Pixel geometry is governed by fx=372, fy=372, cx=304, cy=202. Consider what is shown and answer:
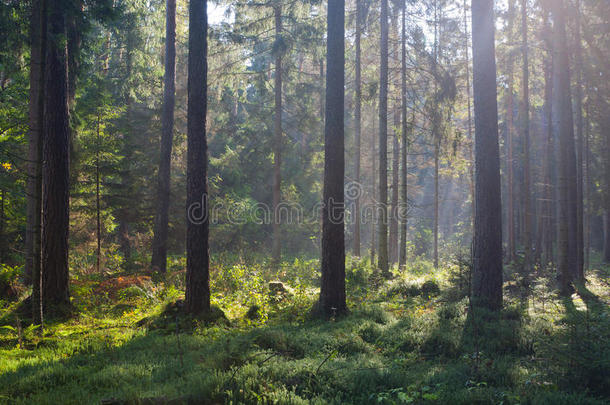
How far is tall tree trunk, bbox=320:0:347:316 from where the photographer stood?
873 cm

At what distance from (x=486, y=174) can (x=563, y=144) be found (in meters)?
6.19

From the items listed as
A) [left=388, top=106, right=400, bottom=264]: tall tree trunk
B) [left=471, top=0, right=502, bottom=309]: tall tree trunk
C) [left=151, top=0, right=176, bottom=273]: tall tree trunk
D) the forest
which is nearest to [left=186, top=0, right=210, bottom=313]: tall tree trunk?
the forest

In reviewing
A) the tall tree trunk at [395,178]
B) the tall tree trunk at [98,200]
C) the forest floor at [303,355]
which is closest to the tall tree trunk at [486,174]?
the forest floor at [303,355]

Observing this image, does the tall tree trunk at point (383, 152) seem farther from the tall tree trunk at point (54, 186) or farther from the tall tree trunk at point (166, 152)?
the tall tree trunk at point (54, 186)

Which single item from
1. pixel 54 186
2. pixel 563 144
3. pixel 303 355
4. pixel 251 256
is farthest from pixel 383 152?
pixel 54 186

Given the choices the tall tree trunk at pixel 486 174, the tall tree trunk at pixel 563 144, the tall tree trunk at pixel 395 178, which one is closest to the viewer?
the tall tree trunk at pixel 486 174

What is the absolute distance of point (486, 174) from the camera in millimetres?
8773

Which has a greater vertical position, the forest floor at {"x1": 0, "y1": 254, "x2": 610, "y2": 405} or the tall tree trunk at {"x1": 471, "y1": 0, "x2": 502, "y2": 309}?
the tall tree trunk at {"x1": 471, "y1": 0, "x2": 502, "y2": 309}

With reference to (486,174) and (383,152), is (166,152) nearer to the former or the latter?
(383,152)

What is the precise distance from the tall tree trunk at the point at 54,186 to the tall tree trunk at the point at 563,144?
Result: 1443 centimetres

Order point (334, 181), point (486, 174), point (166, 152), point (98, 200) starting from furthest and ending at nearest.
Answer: point (98, 200) < point (166, 152) < point (334, 181) < point (486, 174)

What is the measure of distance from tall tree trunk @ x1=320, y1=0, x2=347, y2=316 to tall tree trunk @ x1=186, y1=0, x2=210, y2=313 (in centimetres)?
279

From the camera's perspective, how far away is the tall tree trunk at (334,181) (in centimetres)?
873

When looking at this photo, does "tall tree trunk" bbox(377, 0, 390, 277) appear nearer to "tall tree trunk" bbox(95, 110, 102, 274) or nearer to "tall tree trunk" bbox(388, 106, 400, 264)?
"tall tree trunk" bbox(388, 106, 400, 264)
